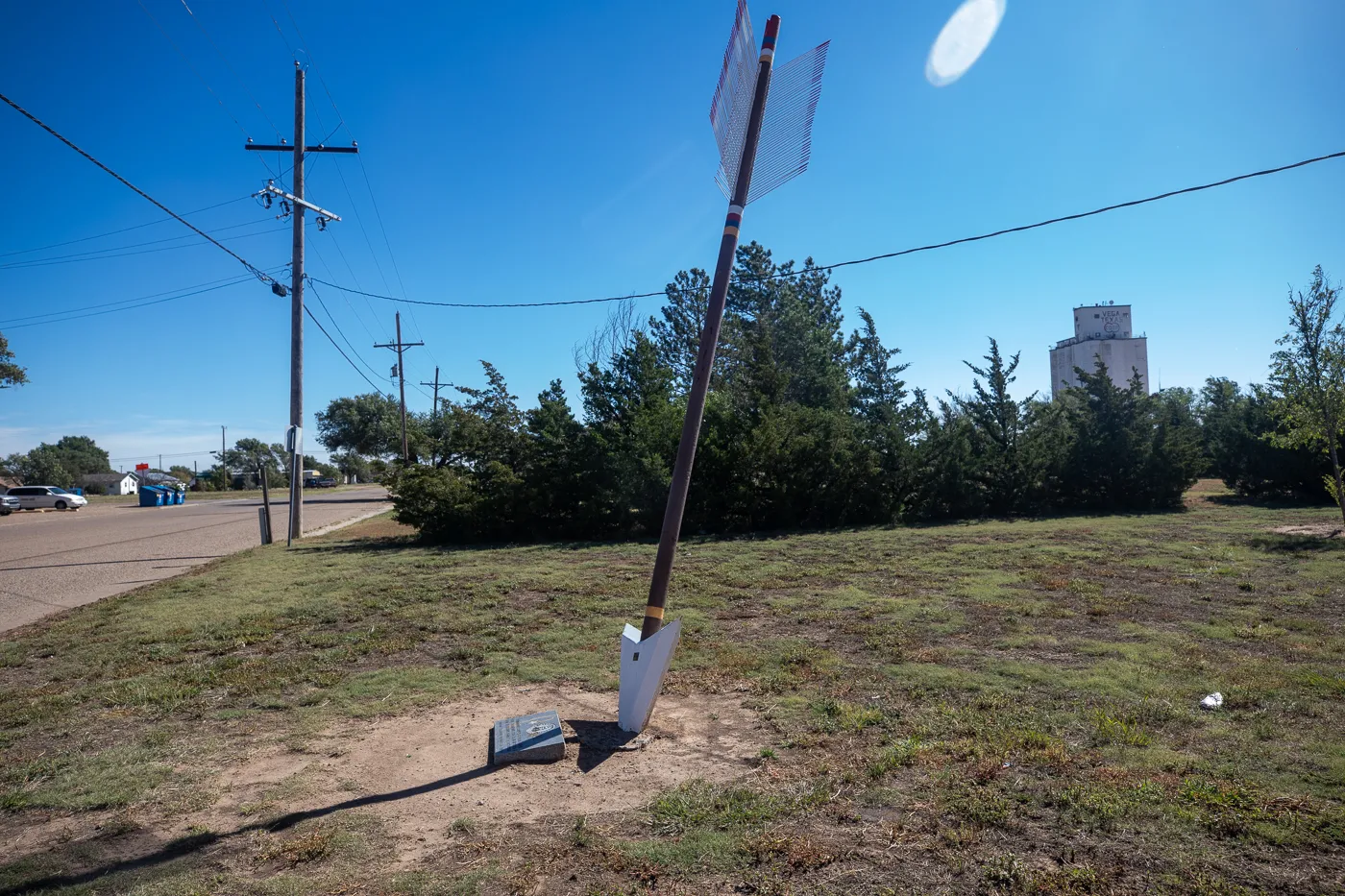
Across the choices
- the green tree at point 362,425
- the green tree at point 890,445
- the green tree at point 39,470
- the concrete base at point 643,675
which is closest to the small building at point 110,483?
the green tree at point 39,470

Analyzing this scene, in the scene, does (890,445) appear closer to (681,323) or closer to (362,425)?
(681,323)

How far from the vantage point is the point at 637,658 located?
4922mm

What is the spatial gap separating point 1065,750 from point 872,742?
999 mm

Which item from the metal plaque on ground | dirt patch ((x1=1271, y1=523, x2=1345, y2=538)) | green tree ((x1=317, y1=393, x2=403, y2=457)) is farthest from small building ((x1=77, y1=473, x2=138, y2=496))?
dirt patch ((x1=1271, y1=523, x2=1345, y2=538))

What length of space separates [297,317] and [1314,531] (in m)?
21.2

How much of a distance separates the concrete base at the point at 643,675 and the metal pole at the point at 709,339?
0.34 ft

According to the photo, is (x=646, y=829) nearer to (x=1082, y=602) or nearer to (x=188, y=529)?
(x=1082, y=602)

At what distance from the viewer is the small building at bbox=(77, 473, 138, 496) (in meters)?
85.1

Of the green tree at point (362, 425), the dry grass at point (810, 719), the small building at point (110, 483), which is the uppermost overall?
the green tree at point (362, 425)

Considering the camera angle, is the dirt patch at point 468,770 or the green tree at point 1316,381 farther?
the green tree at point 1316,381

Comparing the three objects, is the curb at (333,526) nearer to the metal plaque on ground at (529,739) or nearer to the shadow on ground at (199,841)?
the metal plaque on ground at (529,739)

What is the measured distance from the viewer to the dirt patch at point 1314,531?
1325cm

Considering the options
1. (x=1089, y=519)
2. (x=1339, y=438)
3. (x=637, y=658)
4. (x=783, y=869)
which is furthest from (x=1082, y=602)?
(x=1339, y=438)

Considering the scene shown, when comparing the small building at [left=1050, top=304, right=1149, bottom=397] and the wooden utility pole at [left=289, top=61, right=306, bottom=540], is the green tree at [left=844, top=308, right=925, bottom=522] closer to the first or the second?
the wooden utility pole at [left=289, top=61, right=306, bottom=540]
